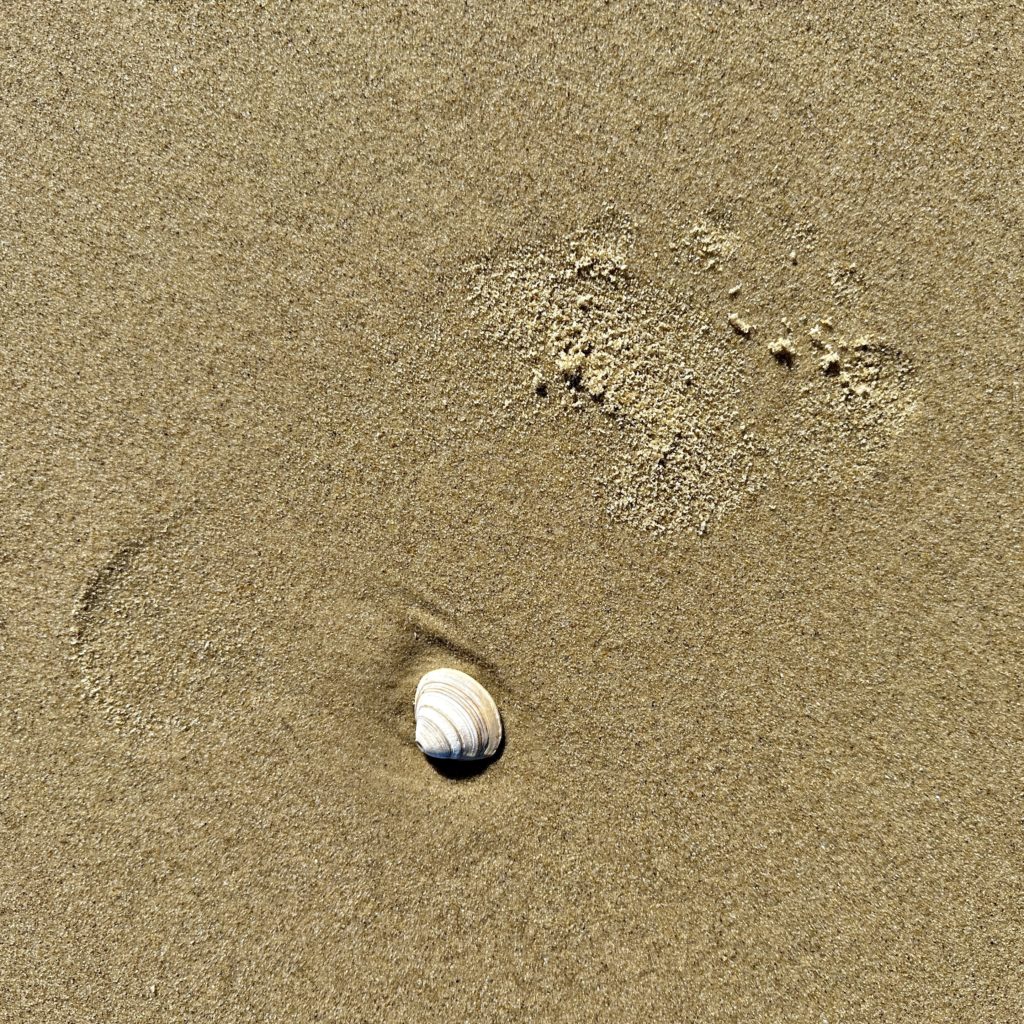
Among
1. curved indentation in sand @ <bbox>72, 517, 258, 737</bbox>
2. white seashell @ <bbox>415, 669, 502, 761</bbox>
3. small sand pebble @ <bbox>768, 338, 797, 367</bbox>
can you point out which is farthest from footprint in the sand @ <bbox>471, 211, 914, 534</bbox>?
curved indentation in sand @ <bbox>72, 517, 258, 737</bbox>

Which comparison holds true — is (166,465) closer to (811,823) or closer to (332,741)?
(332,741)

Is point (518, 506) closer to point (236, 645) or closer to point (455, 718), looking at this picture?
point (455, 718)

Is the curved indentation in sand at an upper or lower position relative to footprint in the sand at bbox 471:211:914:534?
lower

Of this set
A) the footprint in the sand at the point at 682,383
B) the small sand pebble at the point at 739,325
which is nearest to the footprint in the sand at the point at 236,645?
the footprint in the sand at the point at 682,383

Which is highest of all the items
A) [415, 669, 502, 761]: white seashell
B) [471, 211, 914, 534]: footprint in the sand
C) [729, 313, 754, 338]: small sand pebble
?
[729, 313, 754, 338]: small sand pebble

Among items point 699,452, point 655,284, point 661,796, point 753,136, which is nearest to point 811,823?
point 661,796

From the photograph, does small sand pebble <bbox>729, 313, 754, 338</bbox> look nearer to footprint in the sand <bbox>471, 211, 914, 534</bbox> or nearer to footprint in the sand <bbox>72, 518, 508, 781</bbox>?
footprint in the sand <bbox>471, 211, 914, 534</bbox>
